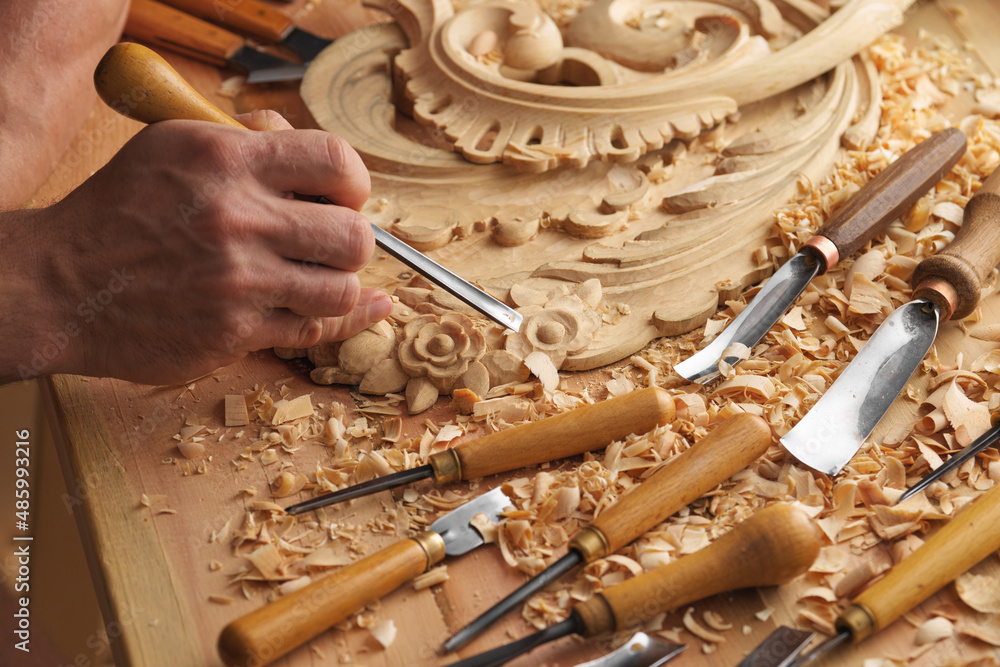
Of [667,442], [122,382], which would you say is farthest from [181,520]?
[667,442]

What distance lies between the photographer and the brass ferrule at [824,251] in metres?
1.21

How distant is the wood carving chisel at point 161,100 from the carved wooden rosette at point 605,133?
0.06 meters

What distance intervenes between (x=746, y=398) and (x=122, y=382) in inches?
35.0

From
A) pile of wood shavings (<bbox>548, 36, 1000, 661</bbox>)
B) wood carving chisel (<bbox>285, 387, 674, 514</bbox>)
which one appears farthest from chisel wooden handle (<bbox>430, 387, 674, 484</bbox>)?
pile of wood shavings (<bbox>548, 36, 1000, 661</bbox>)

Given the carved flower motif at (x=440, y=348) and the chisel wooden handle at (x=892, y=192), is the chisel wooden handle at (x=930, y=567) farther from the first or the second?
the carved flower motif at (x=440, y=348)

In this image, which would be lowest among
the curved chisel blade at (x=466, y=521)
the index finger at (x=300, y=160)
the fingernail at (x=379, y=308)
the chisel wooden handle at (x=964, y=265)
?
the curved chisel blade at (x=466, y=521)

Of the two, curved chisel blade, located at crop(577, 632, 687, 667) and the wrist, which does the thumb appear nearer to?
the wrist

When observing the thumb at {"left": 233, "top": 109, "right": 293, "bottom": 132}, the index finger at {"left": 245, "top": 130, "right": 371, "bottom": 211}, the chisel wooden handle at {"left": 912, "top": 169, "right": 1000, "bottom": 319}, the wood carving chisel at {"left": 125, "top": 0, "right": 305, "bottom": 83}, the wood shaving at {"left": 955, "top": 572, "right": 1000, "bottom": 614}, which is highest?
the index finger at {"left": 245, "top": 130, "right": 371, "bottom": 211}

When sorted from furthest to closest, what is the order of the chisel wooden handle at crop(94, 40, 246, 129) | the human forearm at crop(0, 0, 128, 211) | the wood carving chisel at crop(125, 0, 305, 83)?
the wood carving chisel at crop(125, 0, 305, 83)
the human forearm at crop(0, 0, 128, 211)
the chisel wooden handle at crop(94, 40, 246, 129)

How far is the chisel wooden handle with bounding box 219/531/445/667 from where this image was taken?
30.8 inches

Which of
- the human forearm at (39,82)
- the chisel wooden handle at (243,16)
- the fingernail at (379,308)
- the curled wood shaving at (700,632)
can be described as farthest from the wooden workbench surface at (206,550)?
the chisel wooden handle at (243,16)

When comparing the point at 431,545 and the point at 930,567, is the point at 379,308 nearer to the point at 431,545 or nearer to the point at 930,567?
the point at 431,545

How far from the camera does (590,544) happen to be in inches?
34.8

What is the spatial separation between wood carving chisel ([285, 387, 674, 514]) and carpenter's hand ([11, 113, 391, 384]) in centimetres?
24
